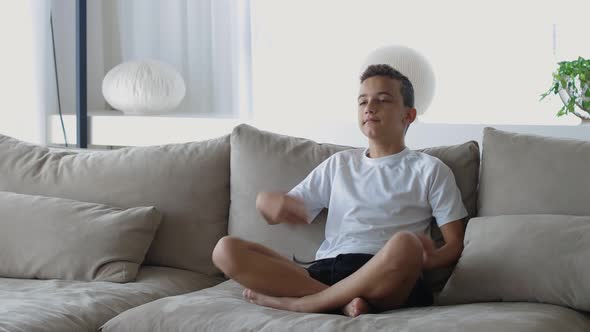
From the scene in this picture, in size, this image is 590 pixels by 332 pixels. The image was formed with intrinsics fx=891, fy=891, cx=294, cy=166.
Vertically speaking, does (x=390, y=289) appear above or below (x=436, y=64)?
below

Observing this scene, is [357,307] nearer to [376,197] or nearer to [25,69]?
[376,197]

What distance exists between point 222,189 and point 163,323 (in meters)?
0.71

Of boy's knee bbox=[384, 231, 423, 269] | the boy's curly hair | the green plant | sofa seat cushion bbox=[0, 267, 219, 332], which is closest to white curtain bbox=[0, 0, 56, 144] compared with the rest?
sofa seat cushion bbox=[0, 267, 219, 332]

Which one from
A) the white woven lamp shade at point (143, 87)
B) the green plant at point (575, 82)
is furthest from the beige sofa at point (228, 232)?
the white woven lamp shade at point (143, 87)

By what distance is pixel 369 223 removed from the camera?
2.38m

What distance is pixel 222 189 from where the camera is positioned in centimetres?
266

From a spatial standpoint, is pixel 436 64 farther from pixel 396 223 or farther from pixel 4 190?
pixel 4 190

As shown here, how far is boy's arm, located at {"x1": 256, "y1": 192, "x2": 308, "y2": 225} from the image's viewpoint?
2426mm

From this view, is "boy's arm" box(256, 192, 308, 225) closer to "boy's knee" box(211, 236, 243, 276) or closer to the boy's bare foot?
"boy's knee" box(211, 236, 243, 276)

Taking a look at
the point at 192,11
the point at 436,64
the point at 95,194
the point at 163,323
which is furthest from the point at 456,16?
the point at 163,323

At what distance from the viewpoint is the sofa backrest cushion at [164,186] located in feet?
8.63

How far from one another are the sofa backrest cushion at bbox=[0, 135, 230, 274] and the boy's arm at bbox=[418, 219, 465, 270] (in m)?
0.68

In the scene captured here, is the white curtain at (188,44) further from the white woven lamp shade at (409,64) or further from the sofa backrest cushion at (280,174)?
the sofa backrest cushion at (280,174)

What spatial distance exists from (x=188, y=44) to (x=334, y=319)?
2.59 metres
